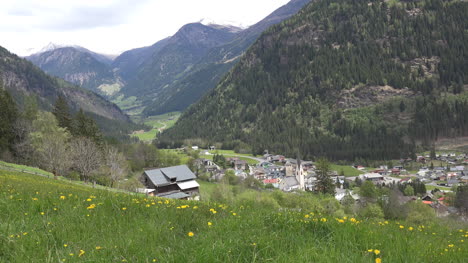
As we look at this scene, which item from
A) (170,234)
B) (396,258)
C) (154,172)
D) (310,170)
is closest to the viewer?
(396,258)

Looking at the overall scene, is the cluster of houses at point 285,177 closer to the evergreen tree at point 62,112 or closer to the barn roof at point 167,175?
the barn roof at point 167,175

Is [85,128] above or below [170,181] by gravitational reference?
above

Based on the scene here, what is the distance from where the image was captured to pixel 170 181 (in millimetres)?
79812

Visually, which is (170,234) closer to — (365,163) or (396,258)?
(396,258)

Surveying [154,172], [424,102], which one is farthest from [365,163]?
[154,172]

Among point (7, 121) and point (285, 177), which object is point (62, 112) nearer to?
point (7, 121)

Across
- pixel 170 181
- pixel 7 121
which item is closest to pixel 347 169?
pixel 170 181

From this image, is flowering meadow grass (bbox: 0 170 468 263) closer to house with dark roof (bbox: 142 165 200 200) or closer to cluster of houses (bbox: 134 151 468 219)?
cluster of houses (bbox: 134 151 468 219)

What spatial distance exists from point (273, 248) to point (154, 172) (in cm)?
7858

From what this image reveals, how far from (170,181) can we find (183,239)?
76.8 m

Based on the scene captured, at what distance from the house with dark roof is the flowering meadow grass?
7131 centimetres

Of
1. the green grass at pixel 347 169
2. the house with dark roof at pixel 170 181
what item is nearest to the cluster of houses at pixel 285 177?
the house with dark roof at pixel 170 181

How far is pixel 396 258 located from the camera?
192 inches

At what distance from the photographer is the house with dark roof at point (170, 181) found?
256 feet
